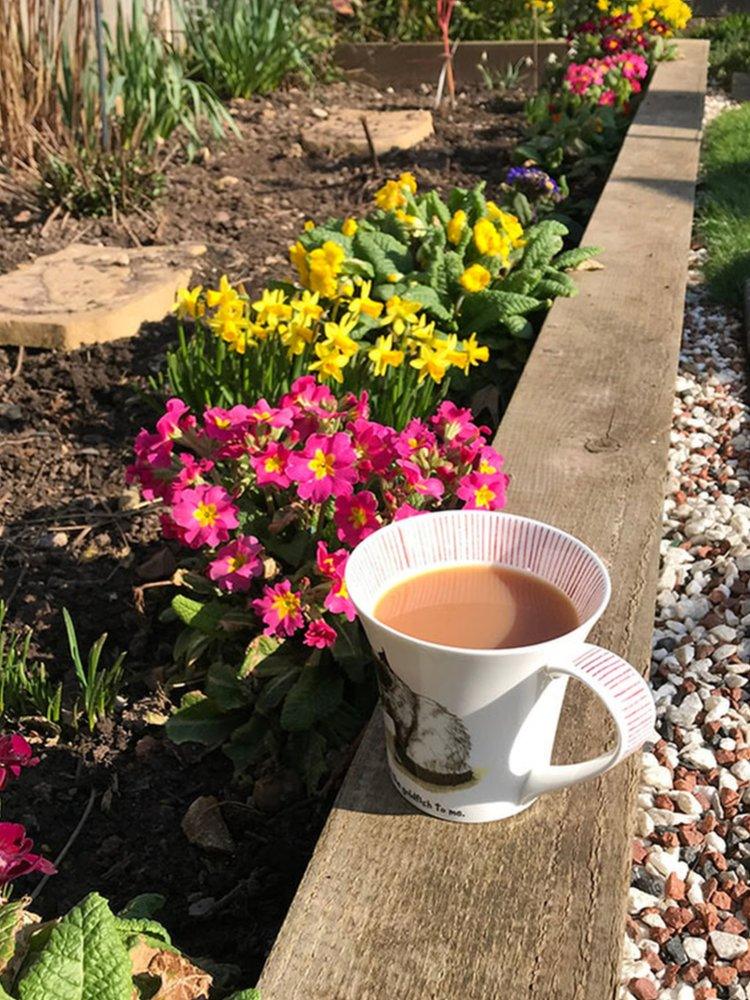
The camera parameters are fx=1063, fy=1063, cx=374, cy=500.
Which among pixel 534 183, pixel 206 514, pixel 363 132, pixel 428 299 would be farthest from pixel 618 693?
pixel 363 132

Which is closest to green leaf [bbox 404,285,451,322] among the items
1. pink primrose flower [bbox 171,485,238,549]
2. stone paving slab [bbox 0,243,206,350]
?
stone paving slab [bbox 0,243,206,350]

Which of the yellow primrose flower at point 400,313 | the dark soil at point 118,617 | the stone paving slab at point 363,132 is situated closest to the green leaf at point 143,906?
the dark soil at point 118,617

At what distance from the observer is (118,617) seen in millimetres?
1971

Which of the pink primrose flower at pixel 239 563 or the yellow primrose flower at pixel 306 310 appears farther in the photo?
the yellow primrose flower at pixel 306 310

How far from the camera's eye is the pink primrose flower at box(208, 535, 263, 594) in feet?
5.04

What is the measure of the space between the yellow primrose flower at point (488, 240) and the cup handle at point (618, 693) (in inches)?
72.5

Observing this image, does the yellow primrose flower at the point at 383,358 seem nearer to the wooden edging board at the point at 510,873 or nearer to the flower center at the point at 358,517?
the wooden edging board at the point at 510,873

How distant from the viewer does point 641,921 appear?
1.54 metres

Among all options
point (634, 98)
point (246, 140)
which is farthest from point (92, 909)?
point (634, 98)

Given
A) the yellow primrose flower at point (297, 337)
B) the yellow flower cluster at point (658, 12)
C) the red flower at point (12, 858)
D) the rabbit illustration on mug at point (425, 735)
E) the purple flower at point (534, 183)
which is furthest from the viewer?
the yellow flower cluster at point (658, 12)

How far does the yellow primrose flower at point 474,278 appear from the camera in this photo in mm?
2688

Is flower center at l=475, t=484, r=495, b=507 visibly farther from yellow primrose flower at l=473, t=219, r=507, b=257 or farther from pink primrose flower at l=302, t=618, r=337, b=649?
yellow primrose flower at l=473, t=219, r=507, b=257

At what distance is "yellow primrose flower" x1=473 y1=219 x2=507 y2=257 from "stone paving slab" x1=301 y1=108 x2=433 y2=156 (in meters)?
2.41

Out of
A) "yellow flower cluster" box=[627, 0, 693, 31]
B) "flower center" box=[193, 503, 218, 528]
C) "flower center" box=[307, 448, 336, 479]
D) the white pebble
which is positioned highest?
"yellow flower cluster" box=[627, 0, 693, 31]
